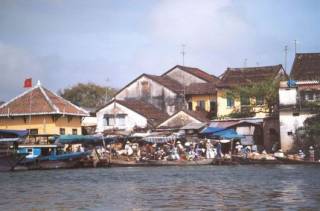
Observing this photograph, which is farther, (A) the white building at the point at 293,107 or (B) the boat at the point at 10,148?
(A) the white building at the point at 293,107

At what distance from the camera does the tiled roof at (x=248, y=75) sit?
55906 mm

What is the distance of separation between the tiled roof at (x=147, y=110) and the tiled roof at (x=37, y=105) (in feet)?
14.5

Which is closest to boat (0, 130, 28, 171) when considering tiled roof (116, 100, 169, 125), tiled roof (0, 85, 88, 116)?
tiled roof (0, 85, 88, 116)

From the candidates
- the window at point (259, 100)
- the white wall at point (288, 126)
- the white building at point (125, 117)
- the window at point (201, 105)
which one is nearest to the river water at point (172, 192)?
the white wall at point (288, 126)

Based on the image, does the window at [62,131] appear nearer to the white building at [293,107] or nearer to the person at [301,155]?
the white building at [293,107]

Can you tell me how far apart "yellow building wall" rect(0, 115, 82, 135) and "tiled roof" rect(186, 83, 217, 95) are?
1163cm

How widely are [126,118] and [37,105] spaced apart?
8409 millimetres

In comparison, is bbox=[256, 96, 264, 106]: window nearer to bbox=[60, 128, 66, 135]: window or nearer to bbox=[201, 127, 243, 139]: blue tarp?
bbox=[201, 127, 243, 139]: blue tarp

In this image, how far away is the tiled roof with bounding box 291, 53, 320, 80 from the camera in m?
50.1

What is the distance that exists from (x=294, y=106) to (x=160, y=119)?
15092 millimetres

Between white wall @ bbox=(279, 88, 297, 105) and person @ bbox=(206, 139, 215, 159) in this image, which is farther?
white wall @ bbox=(279, 88, 297, 105)

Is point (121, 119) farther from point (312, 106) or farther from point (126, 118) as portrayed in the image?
point (312, 106)

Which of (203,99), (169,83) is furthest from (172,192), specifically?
(169,83)

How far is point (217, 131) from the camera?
48.0m
